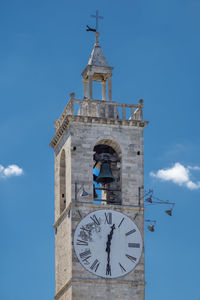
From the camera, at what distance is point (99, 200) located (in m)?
63.3

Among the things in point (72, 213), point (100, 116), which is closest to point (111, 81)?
point (100, 116)

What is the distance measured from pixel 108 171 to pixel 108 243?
382cm

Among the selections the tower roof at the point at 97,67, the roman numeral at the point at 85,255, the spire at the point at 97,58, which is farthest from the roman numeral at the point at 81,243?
the spire at the point at 97,58

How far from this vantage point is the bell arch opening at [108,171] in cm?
6384

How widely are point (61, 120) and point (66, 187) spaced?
3695 millimetres

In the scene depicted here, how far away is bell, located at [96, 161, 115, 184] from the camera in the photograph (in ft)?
209

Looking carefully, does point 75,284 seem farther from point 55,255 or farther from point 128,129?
point 128,129

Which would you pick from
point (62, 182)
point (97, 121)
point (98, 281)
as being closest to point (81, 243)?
point (98, 281)

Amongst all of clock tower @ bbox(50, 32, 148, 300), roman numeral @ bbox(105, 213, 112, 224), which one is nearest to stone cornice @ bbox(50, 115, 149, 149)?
clock tower @ bbox(50, 32, 148, 300)

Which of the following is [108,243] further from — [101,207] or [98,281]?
[98,281]

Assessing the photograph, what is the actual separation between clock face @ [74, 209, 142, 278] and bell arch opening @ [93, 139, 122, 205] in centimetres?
124

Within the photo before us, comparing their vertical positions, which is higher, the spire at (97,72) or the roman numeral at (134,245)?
the spire at (97,72)

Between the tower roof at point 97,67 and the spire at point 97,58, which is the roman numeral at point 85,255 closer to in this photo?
the tower roof at point 97,67

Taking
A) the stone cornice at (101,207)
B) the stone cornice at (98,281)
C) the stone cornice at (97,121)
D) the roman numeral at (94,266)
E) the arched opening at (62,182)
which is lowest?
the stone cornice at (98,281)
